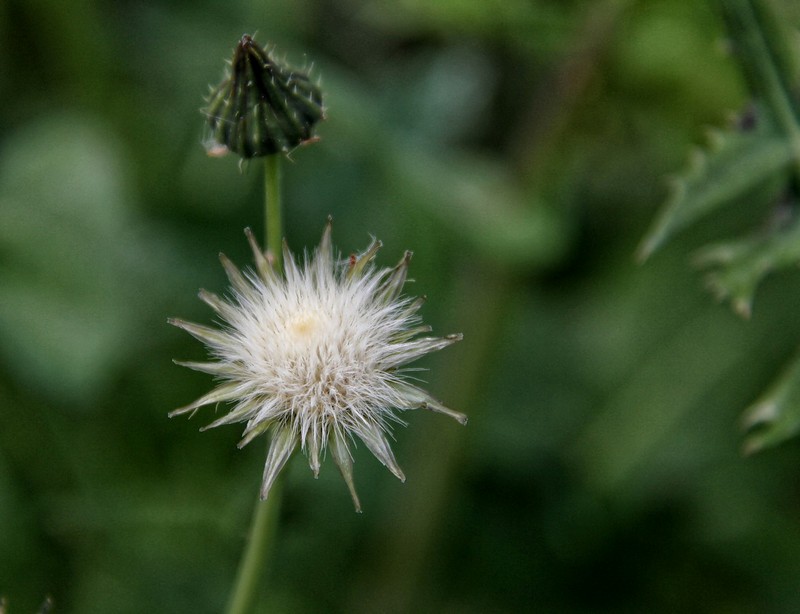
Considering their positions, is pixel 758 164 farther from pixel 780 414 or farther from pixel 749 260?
pixel 780 414

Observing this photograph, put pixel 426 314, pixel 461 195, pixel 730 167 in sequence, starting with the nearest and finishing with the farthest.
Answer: pixel 730 167, pixel 461 195, pixel 426 314

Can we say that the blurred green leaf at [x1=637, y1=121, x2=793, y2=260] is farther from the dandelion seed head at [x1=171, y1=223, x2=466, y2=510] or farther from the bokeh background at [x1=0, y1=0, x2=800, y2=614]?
the dandelion seed head at [x1=171, y1=223, x2=466, y2=510]

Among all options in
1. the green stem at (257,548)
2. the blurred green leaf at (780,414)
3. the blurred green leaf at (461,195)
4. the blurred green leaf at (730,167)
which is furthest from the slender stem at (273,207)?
the blurred green leaf at (461,195)

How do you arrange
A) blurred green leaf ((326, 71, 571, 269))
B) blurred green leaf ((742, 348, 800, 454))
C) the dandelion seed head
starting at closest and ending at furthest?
the dandelion seed head → blurred green leaf ((742, 348, 800, 454)) → blurred green leaf ((326, 71, 571, 269))

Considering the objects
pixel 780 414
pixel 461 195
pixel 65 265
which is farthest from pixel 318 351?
pixel 461 195

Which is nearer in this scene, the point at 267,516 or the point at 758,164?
the point at 267,516

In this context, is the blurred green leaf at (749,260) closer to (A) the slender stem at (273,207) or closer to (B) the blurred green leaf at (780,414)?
(B) the blurred green leaf at (780,414)

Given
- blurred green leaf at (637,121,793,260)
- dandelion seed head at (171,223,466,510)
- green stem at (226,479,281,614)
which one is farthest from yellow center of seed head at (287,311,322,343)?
blurred green leaf at (637,121,793,260)
